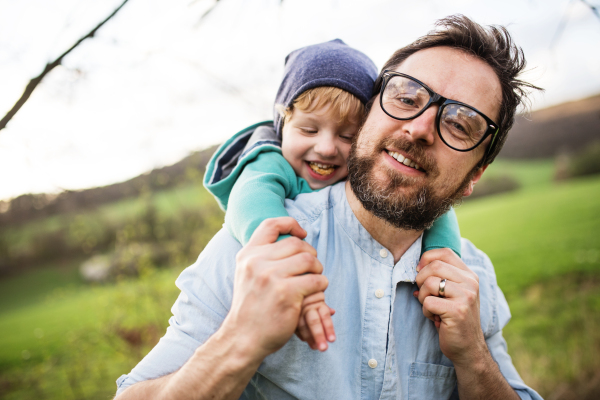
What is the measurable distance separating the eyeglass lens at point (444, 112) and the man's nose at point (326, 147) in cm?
40

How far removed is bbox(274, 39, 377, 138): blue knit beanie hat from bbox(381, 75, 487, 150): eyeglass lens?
0.98 feet

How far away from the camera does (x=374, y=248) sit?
165cm

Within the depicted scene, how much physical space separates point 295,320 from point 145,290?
4.08 meters

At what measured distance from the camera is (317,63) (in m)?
1.99

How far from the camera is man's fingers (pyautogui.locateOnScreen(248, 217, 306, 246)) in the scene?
3.74 ft

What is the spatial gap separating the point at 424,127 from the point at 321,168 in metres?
0.70

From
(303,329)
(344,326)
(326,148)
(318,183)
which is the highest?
(326,148)

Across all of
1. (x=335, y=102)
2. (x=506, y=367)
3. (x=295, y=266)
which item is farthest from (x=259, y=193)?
(x=506, y=367)

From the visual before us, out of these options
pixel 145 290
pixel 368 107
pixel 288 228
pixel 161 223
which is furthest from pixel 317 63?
pixel 161 223

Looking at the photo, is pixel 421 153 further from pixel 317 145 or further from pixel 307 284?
pixel 307 284

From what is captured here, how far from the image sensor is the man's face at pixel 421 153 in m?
1.59

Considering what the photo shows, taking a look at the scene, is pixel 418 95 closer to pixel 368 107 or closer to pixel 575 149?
pixel 368 107

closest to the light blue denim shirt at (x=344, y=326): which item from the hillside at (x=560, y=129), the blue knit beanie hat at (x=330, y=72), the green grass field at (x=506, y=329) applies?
the blue knit beanie hat at (x=330, y=72)

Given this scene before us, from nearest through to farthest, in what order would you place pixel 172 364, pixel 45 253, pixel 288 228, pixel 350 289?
1. pixel 288 228
2. pixel 172 364
3. pixel 350 289
4. pixel 45 253
